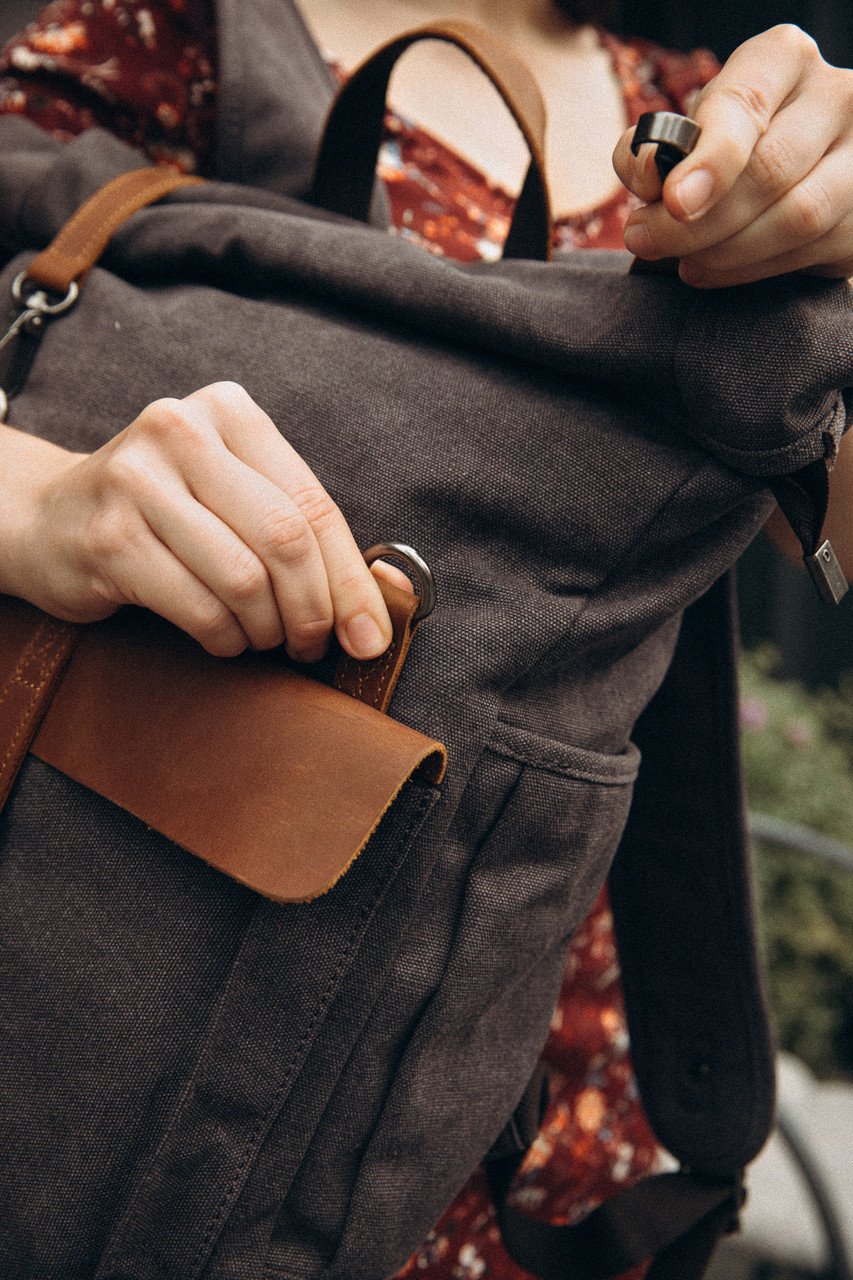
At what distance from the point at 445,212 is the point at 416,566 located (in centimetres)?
44

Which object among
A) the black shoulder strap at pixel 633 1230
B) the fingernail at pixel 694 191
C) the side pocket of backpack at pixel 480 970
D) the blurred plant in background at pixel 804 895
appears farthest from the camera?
the blurred plant in background at pixel 804 895

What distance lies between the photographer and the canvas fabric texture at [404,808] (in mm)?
385

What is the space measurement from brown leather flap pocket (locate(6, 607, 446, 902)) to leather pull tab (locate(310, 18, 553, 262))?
33cm

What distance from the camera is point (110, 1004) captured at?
1.27 ft

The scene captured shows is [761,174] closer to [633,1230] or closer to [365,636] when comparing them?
[365,636]

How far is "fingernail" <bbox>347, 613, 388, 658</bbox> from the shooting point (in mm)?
363

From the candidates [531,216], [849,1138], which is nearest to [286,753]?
[531,216]

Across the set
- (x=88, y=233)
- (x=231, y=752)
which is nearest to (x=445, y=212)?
(x=88, y=233)

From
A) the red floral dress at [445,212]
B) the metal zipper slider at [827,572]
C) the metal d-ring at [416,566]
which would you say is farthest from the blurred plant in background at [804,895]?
the metal d-ring at [416,566]

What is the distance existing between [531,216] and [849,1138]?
1.33 meters

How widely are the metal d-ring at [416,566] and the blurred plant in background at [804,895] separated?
171 cm

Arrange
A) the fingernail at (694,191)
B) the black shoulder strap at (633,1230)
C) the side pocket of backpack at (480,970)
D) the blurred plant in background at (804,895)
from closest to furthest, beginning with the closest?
the fingernail at (694,191), the side pocket of backpack at (480,970), the black shoulder strap at (633,1230), the blurred plant in background at (804,895)

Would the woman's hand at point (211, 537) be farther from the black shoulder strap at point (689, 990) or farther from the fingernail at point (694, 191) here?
the black shoulder strap at point (689, 990)

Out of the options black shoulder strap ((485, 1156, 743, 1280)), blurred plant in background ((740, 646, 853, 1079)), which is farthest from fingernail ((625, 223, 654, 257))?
blurred plant in background ((740, 646, 853, 1079))
